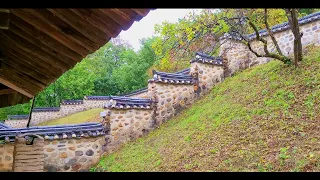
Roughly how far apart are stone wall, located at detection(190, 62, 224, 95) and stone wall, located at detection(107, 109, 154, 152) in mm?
2094

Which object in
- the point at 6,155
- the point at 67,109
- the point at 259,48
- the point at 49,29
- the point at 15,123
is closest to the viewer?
the point at 49,29

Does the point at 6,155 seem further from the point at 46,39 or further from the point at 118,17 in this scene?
the point at 118,17

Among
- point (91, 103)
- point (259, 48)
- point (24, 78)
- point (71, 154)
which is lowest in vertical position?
point (71, 154)

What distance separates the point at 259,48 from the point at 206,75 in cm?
231

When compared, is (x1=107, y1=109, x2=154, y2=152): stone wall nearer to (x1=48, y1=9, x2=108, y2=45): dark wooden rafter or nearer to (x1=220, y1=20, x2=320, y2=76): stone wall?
(x1=220, y1=20, x2=320, y2=76): stone wall

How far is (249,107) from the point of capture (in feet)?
23.6

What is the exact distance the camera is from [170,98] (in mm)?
9977

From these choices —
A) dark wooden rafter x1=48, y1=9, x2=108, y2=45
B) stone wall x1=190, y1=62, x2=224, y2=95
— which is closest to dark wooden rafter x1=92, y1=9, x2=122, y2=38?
dark wooden rafter x1=48, y1=9, x2=108, y2=45

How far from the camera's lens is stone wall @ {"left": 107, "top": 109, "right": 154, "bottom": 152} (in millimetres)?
8922

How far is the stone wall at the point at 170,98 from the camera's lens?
9.76m

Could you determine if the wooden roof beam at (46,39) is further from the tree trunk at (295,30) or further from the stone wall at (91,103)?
the stone wall at (91,103)

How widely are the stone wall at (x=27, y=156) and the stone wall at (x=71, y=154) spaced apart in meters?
2.10

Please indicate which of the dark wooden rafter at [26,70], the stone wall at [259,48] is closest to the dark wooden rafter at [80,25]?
the dark wooden rafter at [26,70]

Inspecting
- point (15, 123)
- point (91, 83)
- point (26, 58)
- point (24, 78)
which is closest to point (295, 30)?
point (24, 78)
